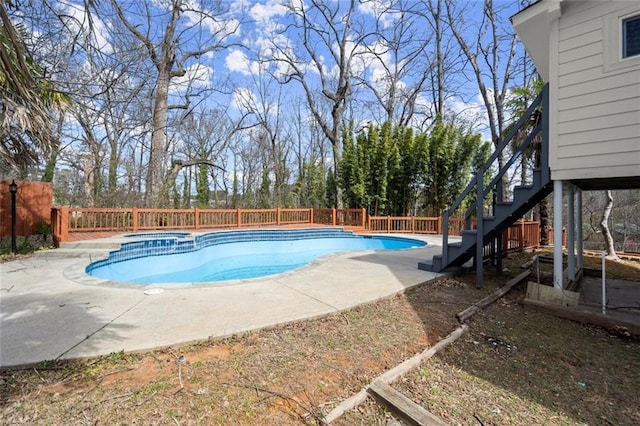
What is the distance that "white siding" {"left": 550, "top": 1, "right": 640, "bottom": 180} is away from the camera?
11.4 ft

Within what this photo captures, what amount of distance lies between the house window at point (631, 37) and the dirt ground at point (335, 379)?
10.7 feet

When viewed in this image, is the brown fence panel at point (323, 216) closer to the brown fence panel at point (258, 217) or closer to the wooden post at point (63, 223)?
the brown fence panel at point (258, 217)

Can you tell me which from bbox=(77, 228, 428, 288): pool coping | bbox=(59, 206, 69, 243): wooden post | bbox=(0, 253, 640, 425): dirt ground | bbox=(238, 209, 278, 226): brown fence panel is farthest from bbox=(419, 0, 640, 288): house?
bbox=(238, 209, 278, 226): brown fence panel

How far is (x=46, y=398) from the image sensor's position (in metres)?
1.88

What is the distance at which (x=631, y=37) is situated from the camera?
3.52 metres

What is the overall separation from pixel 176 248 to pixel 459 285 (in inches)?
285

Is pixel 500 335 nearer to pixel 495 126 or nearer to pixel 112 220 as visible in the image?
pixel 112 220

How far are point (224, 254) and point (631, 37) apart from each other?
1008cm

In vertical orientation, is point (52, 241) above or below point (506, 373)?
above

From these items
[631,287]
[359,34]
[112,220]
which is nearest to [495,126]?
[359,34]

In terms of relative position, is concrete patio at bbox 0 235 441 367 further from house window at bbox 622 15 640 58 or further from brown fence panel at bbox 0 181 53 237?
house window at bbox 622 15 640 58

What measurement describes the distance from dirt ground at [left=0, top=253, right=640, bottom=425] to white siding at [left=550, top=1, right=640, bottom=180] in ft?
6.73

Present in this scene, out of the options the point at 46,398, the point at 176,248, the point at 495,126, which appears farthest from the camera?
the point at 495,126

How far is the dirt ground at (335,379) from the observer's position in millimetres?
1831
